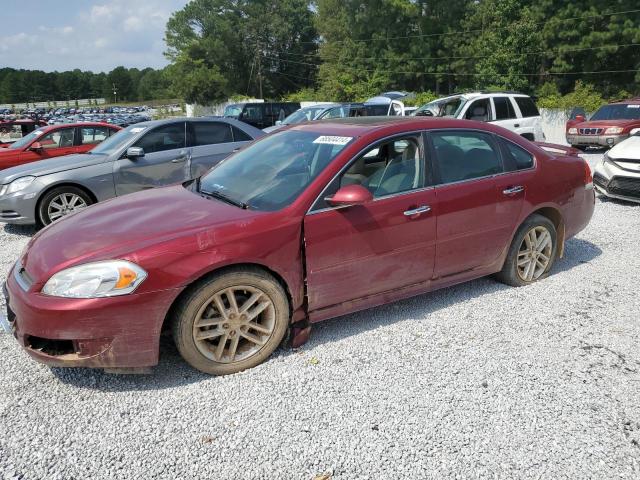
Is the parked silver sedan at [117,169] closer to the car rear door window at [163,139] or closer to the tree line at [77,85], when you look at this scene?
the car rear door window at [163,139]

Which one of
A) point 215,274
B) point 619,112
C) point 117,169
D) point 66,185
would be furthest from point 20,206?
point 619,112

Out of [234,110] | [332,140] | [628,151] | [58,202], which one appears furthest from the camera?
[234,110]

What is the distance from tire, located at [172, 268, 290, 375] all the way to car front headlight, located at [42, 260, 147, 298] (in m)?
0.33

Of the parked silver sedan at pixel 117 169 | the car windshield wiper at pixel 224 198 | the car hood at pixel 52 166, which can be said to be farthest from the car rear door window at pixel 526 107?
the car windshield wiper at pixel 224 198

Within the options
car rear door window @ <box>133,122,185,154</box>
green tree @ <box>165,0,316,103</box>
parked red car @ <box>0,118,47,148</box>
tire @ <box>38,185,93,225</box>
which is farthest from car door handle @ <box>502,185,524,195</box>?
green tree @ <box>165,0,316,103</box>

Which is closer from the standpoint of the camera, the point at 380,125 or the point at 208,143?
the point at 380,125

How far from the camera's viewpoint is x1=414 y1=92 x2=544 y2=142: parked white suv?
457 inches

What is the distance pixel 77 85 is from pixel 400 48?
130448 millimetres

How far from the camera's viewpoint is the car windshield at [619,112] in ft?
48.8

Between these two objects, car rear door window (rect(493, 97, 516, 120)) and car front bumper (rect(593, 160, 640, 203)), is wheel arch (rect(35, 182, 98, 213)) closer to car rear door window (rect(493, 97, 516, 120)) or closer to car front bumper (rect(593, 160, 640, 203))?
car front bumper (rect(593, 160, 640, 203))

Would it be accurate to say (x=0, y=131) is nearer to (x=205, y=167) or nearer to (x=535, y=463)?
(x=205, y=167)

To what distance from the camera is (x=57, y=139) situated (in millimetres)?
9695

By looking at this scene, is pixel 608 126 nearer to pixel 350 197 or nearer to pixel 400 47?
pixel 350 197

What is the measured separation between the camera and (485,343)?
3.49m
